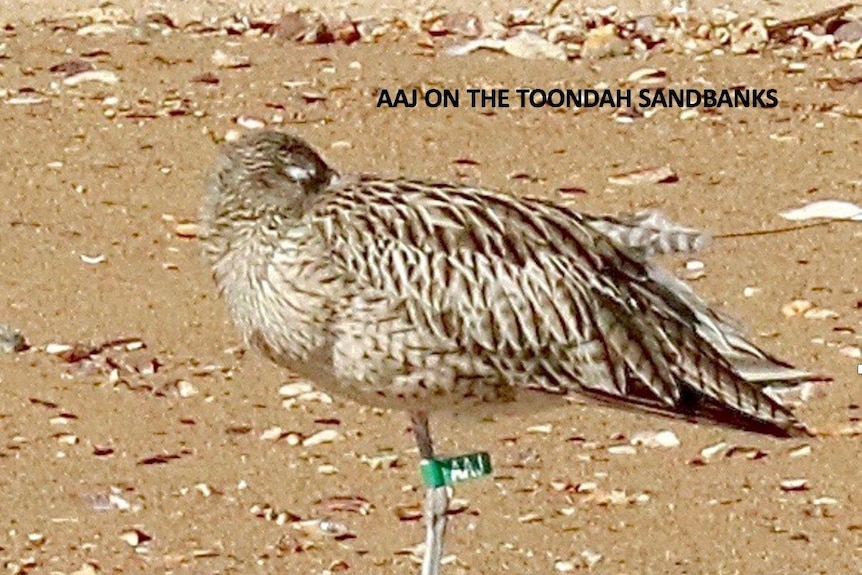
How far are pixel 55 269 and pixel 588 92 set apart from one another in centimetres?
267

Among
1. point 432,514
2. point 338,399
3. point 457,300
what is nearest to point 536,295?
point 457,300

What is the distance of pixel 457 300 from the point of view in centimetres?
635

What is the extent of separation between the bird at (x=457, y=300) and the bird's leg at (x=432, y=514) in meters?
0.01

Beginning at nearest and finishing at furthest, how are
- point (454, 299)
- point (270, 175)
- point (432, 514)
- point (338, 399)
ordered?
point (454, 299)
point (270, 175)
point (432, 514)
point (338, 399)

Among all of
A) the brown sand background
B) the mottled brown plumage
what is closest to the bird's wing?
the mottled brown plumage

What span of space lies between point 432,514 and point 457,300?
57cm

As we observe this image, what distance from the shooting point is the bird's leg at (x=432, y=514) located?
6582 mm

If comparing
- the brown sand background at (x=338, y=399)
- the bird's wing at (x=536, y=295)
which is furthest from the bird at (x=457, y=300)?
the brown sand background at (x=338, y=399)

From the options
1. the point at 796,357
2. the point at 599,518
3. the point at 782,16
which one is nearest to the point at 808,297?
the point at 796,357

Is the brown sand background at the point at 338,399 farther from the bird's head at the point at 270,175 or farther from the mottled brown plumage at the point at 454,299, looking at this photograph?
the bird's head at the point at 270,175

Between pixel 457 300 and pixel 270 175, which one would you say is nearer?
pixel 457 300

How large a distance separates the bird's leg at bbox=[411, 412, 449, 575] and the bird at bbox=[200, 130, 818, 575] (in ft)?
0.04

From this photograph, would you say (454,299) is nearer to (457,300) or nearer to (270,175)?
(457,300)

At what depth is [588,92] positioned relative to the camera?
35.3ft
